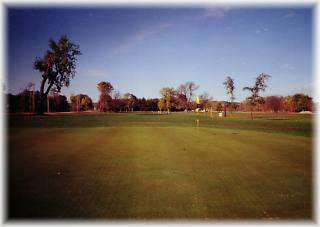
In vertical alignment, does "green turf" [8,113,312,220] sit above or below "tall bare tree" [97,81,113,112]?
below

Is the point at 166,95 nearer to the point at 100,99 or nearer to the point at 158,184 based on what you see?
the point at 100,99

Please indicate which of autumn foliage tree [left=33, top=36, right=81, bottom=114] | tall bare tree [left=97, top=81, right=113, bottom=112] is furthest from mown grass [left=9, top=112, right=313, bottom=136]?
tall bare tree [left=97, top=81, right=113, bottom=112]

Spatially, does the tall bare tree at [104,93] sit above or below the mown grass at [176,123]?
above

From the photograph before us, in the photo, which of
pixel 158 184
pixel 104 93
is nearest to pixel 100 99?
pixel 104 93

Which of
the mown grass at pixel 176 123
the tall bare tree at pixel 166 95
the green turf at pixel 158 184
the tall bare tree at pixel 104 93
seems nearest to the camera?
the green turf at pixel 158 184

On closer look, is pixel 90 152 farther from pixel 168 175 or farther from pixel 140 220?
pixel 140 220

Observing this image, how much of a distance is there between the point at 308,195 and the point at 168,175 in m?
5.28

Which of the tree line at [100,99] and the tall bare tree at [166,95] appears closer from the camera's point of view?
the tree line at [100,99]

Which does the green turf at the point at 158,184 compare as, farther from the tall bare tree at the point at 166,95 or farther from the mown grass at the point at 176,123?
the tall bare tree at the point at 166,95

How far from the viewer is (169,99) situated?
491 feet

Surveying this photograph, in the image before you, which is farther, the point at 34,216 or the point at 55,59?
the point at 55,59

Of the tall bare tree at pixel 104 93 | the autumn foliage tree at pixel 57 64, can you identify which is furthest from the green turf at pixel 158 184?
the tall bare tree at pixel 104 93

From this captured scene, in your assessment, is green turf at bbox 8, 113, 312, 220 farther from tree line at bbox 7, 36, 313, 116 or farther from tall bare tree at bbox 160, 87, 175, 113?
tall bare tree at bbox 160, 87, 175, 113

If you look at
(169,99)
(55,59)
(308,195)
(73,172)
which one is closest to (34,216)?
(73,172)
